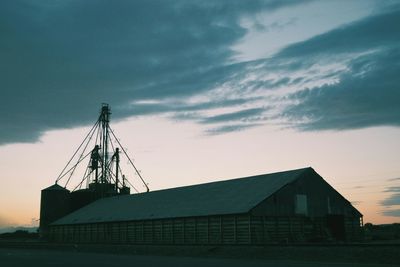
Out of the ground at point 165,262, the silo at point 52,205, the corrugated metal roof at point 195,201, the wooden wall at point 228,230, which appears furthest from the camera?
the silo at point 52,205

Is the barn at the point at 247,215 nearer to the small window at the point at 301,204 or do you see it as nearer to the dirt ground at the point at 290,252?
the small window at the point at 301,204

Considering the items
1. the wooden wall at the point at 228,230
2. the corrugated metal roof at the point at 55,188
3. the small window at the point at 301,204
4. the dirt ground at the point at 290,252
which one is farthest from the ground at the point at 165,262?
the corrugated metal roof at the point at 55,188

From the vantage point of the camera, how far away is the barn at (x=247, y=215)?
45.0 meters

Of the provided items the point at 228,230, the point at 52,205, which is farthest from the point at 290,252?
the point at 52,205

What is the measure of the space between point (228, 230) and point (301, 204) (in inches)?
311

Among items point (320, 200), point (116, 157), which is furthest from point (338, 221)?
point (116, 157)

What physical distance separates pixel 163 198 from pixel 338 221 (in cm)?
2230

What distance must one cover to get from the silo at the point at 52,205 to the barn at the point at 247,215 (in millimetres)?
23670

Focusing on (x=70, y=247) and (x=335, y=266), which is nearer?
(x=335, y=266)

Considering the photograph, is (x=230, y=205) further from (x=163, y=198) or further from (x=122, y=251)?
(x=163, y=198)

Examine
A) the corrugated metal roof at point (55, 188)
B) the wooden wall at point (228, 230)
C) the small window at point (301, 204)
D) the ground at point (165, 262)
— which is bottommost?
the ground at point (165, 262)

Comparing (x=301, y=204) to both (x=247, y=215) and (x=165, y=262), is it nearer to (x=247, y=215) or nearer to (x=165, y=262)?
(x=247, y=215)

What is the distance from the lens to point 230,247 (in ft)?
121

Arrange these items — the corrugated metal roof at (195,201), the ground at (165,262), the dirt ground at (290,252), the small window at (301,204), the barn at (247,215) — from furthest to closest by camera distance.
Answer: the small window at (301,204), the corrugated metal roof at (195,201), the barn at (247,215), the ground at (165,262), the dirt ground at (290,252)
